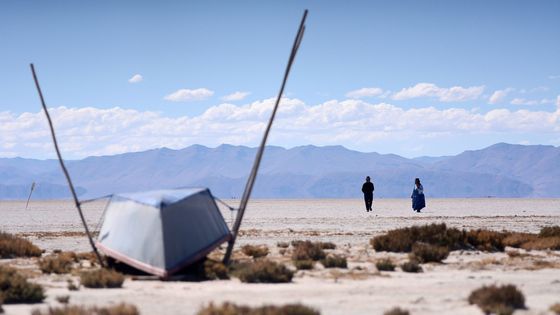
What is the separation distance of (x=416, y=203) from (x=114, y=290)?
36.5 meters

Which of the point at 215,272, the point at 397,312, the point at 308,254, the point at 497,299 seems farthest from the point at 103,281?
the point at 497,299

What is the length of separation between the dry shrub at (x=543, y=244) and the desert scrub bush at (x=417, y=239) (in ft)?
6.04

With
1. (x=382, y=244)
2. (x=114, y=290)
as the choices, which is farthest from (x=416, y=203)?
(x=114, y=290)

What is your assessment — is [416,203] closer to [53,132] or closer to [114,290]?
[53,132]

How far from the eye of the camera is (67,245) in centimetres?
2808

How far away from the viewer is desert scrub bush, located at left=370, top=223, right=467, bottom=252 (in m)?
24.3

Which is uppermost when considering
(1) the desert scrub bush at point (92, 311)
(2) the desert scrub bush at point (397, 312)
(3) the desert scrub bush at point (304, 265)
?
(2) the desert scrub bush at point (397, 312)

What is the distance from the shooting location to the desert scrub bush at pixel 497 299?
13.3 meters

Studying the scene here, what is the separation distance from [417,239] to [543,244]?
3654mm

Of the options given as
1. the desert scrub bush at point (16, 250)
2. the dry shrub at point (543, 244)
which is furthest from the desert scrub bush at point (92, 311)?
the dry shrub at point (543, 244)

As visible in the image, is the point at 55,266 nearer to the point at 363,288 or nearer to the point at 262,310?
the point at 363,288

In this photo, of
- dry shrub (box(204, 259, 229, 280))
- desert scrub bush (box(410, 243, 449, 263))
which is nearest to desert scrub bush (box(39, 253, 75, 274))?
dry shrub (box(204, 259, 229, 280))

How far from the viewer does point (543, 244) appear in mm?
25156

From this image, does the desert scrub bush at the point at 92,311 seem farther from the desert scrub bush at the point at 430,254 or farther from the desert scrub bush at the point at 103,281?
the desert scrub bush at the point at 430,254
